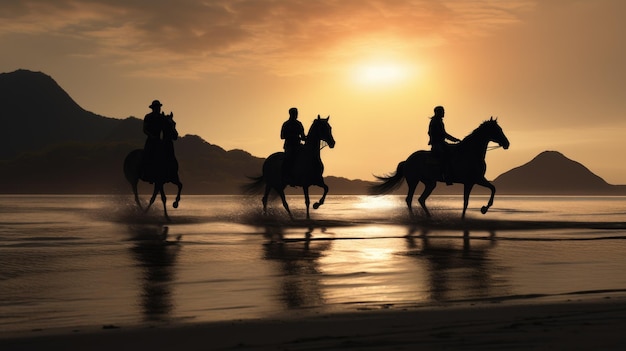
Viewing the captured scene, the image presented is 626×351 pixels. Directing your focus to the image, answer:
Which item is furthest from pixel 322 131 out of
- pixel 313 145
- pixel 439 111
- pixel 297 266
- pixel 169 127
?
pixel 297 266

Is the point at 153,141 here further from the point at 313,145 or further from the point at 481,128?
the point at 481,128

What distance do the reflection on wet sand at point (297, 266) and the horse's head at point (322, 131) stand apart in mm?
4624

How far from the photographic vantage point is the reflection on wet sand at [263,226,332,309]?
840 centimetres

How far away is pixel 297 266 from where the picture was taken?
1168 cm

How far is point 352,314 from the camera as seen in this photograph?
281 inches

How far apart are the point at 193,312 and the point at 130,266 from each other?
4528mm

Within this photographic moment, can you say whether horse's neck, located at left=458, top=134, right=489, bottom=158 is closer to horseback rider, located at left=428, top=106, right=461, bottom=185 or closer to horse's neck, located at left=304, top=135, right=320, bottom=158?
horseback rider, located at left=428, top=106, right=461, bottom=185

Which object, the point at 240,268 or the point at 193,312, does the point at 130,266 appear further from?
the point at 193,312

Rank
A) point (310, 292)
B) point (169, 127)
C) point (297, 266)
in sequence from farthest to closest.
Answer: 1. point (169, 127)
2. point (297, 266)
3. point (310, 292)

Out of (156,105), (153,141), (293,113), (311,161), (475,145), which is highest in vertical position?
(156,105)

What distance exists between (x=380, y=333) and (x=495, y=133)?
18959 mm

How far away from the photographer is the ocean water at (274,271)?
784 centimetres

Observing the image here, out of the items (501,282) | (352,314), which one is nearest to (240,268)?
(501,282)

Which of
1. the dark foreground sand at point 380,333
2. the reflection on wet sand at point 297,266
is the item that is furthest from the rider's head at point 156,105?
the dark foreground sand at point 380,333
